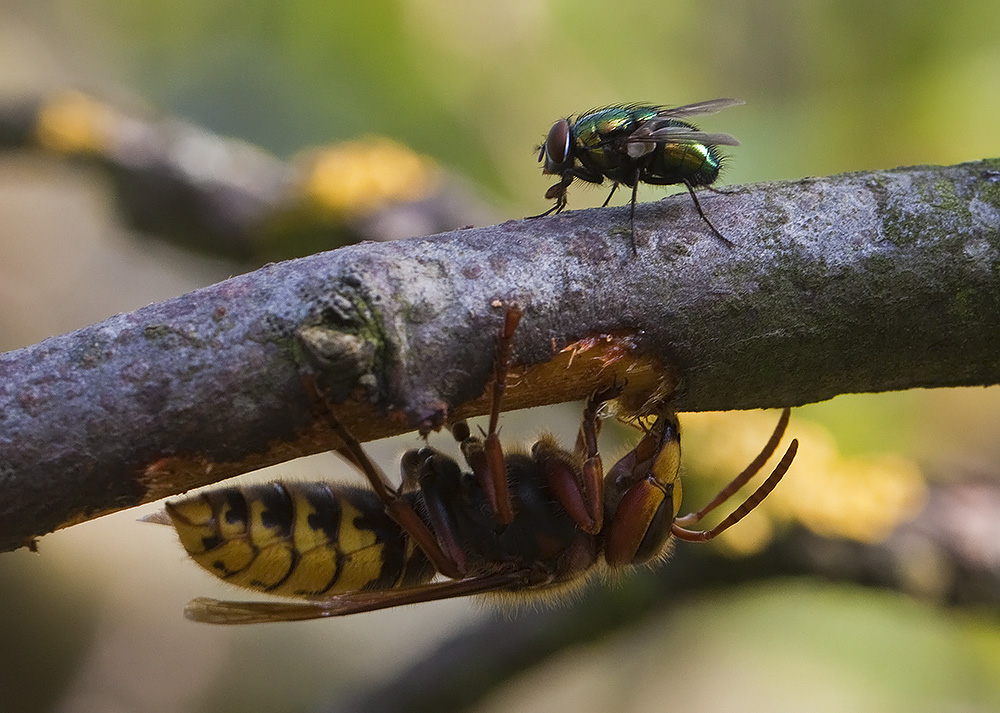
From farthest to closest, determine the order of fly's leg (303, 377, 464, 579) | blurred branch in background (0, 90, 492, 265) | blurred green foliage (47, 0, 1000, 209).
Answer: blurred green foliage (47, 0, 1000, 209) → blurred branch in background (0, 90, 492, 265) → fly's leg (303, 377, 464, 579)

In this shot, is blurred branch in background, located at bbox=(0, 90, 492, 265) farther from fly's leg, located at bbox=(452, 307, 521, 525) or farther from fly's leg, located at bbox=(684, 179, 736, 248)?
fly's leg, located at bbox=(684, 179, 736, 248)

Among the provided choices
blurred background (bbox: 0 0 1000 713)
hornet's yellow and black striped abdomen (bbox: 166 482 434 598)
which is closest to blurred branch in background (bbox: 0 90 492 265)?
blurred background (bbox: 0 0 1000 713)

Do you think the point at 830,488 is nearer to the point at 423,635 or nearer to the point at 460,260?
the point at 423,635

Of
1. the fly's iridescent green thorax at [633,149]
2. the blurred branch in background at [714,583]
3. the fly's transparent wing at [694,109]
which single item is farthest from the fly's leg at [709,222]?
the blurred branch in background at [714,583]

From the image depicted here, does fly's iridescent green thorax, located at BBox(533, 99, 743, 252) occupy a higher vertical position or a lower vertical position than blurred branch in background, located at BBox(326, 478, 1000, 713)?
higher

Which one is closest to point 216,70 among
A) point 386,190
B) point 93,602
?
point 386,190

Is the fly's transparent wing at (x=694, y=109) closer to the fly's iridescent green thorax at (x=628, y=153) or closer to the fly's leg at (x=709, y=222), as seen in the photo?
the fly's iridescent green thorax at (x=628, y=153)

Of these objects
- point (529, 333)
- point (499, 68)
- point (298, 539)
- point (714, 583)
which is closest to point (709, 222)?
point (529, 333)

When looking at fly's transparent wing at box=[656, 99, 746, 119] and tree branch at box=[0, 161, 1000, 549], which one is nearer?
tree branch at box=[0, 161, 1000, 549]

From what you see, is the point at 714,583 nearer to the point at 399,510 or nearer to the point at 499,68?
the point at 399,510
